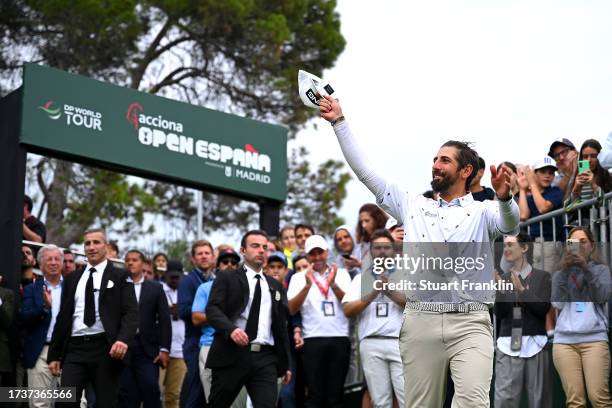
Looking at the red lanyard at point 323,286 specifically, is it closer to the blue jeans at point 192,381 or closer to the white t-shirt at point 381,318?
the white t-shirt at point 381,318

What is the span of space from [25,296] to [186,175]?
295 centimetres

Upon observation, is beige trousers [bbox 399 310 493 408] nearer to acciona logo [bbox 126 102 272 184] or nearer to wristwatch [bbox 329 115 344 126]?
wristwatch [bbox 329 115 344 126]

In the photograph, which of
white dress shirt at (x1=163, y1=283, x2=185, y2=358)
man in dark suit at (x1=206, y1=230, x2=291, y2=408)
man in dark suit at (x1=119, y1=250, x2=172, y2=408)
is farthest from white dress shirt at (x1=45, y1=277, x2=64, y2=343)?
man in dark suit at (x1=206, y1=230, x2=291, y2=408)

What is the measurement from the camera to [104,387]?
36.1 ft

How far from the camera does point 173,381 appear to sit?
13.9 metres

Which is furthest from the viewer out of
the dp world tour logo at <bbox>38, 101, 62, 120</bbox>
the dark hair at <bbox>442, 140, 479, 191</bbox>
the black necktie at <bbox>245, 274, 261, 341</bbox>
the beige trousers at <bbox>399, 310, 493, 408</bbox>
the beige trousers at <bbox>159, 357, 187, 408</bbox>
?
the beige trousers at <bbox>159, 357, 187, 408</bbox>

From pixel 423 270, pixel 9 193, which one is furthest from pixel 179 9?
pixel 423 270

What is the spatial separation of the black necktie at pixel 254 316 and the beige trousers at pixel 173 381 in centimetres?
335

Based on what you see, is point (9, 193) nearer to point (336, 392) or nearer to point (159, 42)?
point (336, 392)

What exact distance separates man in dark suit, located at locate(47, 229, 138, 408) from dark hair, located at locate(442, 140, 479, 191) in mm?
4897

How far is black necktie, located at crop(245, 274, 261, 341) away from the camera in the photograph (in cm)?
1072

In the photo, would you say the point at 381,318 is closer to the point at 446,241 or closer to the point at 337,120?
the point at 446,241

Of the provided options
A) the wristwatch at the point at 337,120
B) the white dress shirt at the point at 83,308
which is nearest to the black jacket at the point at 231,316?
the white dress shirt at the point at 83,308

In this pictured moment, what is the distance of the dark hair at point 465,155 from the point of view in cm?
743
